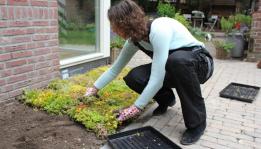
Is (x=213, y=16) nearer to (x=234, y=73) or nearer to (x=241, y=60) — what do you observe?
(x=241, y=60)

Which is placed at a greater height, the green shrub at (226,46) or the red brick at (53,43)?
the red brick at (53,43)

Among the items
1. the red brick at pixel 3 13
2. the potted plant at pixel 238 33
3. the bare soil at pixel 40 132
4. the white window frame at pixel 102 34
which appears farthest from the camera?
the potted plant at pixel 238 33

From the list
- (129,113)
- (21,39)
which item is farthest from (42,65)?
(129,113)

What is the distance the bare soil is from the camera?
2.45m

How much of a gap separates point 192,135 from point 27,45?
2.00 meters

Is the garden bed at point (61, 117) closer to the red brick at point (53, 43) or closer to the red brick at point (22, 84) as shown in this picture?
the red brick at point (22, 84)

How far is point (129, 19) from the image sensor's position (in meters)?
2.51

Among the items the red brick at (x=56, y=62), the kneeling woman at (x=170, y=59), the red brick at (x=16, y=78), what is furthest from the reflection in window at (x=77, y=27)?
the kneeling woman at (x=170, y=59)

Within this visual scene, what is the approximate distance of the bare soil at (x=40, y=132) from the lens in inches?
96.6

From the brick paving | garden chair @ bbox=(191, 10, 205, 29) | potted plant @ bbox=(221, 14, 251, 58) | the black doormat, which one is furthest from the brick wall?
garden chair @ bbox=(191, 10, 205, 29)

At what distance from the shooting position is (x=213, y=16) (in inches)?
677

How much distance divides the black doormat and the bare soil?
1.99 meters

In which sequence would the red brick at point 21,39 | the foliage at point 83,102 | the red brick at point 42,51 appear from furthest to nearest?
1. the red brick at point 42,51
2. the red brick at point 21,39
3. the foliage at point 83,102

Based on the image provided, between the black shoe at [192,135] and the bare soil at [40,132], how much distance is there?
65 centimetres
